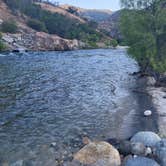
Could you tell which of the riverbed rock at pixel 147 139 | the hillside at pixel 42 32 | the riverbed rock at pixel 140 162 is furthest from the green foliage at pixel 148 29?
the hillside at pixel 42 32

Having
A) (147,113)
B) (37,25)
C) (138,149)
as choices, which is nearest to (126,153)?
(138,149)

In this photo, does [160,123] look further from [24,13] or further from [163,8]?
[24,13]

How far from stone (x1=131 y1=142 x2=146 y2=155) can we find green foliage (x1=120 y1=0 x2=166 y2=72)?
20828 millimetres

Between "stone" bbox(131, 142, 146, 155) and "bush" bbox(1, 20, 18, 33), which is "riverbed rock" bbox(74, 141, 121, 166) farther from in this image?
"bush" bbox(1, 20, 18, 33)

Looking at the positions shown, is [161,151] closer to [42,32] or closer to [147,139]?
[147,139]

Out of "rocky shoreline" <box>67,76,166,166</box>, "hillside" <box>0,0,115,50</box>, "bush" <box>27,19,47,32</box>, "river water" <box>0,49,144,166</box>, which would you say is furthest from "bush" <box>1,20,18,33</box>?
"rocky shoreline" <box>67,76,166,166</box>

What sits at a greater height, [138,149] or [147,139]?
[147,139]

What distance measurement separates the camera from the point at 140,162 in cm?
1324

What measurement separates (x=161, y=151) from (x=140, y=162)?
1424 mm

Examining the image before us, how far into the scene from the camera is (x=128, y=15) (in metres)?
37.6

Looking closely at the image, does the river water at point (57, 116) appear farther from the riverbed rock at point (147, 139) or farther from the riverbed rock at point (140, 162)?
the riverbed rock at point (140, 162)

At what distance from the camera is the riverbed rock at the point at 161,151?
1373cm

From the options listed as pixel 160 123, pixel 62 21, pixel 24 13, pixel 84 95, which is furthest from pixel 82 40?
pixel 160 123

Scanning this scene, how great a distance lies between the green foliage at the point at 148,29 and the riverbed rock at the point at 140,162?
22.4m
